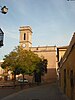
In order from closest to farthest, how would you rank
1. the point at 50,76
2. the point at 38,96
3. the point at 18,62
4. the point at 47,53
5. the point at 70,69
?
the point at 70,69 → the point at 38,96 → the point at 18,62 → the point at 50,76 → the point at 47,53

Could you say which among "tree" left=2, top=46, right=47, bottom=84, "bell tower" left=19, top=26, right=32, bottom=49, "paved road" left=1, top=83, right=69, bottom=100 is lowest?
"paved road" left=1, top=83, right=69, bottom=100

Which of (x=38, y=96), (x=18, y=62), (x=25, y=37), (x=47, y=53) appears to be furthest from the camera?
(x=25, y=37)

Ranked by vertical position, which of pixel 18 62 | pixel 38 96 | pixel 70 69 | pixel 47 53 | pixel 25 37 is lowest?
pixel 38 96

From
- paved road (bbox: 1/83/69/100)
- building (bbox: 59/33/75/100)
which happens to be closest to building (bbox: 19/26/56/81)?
paved road (bbox: 1/83/69/100)

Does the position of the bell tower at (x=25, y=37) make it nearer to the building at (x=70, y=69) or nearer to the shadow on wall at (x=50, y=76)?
the shadow on wall at (x=50, y=76)

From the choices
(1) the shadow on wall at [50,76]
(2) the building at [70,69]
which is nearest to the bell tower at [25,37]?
(1) the shadow on wall at [50,76]

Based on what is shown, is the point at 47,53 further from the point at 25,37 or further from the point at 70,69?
the point at 70,69

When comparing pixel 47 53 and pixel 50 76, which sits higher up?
pixel 47 53

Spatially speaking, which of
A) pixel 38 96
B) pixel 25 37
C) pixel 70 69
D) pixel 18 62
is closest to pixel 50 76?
pixel 25 37

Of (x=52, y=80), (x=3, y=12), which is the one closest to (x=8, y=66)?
(x=52, y=80)

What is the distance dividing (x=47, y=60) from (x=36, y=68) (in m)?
17.2

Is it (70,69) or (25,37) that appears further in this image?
(25,37)

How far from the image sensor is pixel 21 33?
7044 cm

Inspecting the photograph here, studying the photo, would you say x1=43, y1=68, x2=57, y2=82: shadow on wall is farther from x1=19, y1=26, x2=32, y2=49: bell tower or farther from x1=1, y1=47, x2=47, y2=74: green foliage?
x1=1, y1=47, x2=47, y2=74: green foliage
